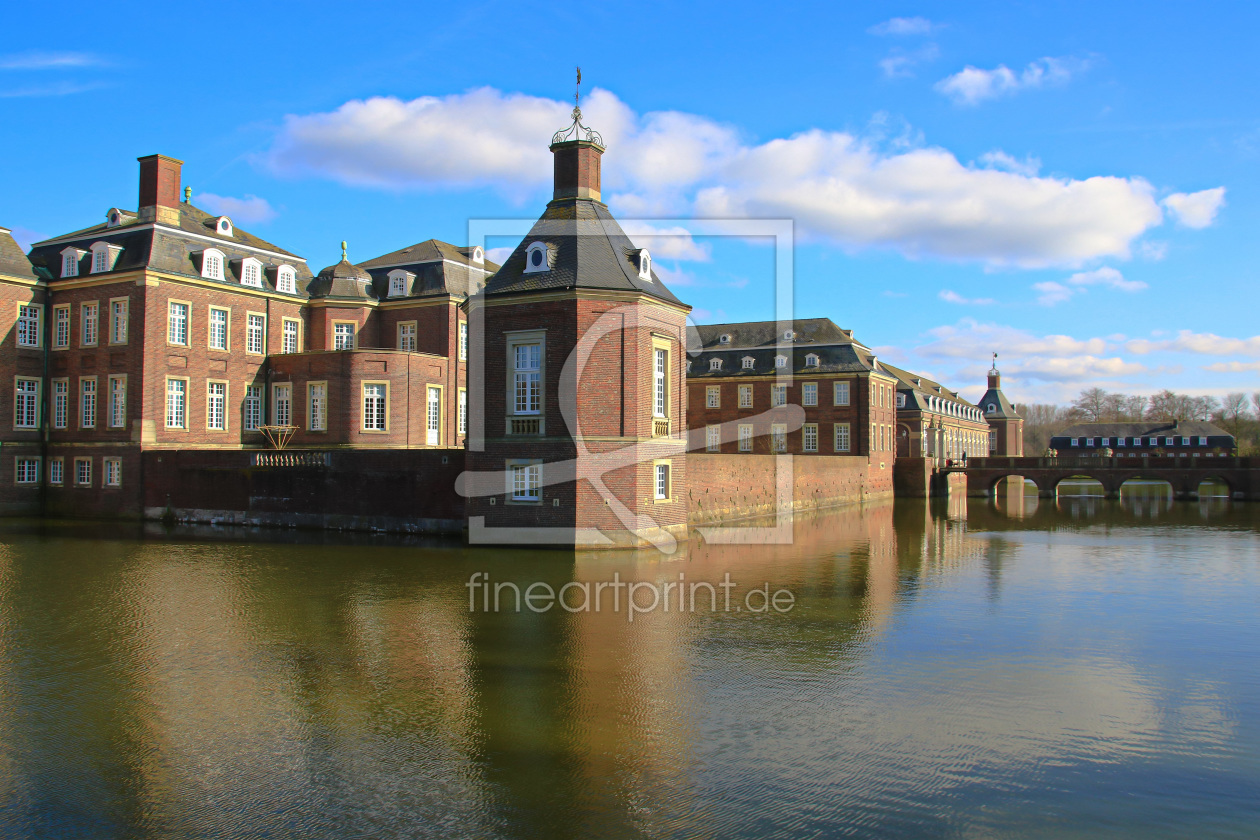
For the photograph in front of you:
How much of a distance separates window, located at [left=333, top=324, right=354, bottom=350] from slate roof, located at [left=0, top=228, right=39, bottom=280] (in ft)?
37.6

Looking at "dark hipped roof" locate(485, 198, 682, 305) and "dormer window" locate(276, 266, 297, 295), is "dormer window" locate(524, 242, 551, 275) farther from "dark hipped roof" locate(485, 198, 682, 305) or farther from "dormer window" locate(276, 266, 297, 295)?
"dormer window" locate(276, 266, 297, 295)

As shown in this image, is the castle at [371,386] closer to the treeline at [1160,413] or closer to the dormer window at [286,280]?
the dormer window at [286,280]

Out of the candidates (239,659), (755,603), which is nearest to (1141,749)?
(755,603)

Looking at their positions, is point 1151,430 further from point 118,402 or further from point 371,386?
point 118,402

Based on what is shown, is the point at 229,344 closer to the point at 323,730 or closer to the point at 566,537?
the point at 566,537

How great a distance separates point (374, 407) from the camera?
110 feet

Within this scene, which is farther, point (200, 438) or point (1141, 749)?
point (200, 438)

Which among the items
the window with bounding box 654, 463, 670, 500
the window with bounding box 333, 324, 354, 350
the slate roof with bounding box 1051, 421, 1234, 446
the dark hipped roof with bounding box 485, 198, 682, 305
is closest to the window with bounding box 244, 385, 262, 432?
the window with bounding box 333, 324, 354, 350

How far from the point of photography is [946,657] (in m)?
11.2

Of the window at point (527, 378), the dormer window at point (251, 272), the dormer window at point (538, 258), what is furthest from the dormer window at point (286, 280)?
the window at point (527, 378)

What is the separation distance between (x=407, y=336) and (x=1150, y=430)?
88464mm

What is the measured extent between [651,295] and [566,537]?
267 inches

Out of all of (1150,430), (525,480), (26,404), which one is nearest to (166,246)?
(26,404)

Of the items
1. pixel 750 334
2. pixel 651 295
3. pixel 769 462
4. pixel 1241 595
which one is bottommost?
pixel 1241 595
